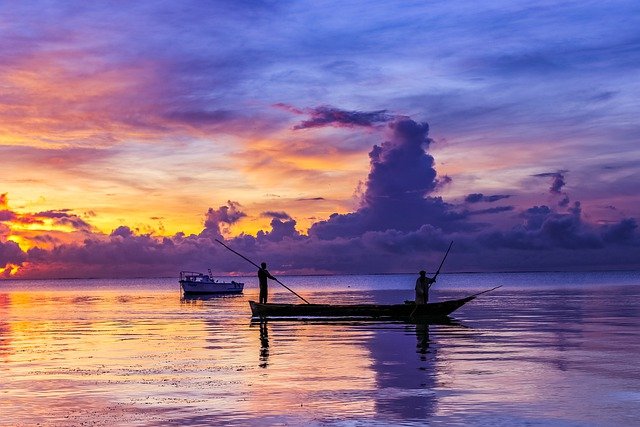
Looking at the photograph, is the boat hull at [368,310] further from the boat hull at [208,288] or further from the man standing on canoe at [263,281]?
the boat hull at [208,288]

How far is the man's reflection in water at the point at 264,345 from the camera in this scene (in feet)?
85.7

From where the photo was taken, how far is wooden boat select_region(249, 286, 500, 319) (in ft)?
156

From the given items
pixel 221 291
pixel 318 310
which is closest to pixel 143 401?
pixel 318 310

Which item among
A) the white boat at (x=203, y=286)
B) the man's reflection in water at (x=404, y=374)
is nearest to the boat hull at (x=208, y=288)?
the white boat at (x=203, y=286)

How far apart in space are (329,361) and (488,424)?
11.1 meters

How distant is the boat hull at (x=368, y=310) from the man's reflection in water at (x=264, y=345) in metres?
3.23

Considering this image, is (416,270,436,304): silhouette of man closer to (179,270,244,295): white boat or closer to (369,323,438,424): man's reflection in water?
(369,323,438,424): man's reflection in water

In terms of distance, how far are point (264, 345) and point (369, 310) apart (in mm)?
17692

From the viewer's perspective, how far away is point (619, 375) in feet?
73.1

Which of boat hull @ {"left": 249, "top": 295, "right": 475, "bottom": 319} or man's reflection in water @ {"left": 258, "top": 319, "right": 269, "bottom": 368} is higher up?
boat hull @ {"left": 249, "top": 295, "right": 475, "bottom": 319}

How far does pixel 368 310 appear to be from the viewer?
49.1 m

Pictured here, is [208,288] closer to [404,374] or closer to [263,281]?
[263,281]

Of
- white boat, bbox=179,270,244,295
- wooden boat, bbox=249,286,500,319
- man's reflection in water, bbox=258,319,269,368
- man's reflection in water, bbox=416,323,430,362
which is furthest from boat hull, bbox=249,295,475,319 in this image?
white boat, bbox=179,270,244,295

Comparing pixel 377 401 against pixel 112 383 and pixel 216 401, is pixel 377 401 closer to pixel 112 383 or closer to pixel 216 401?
pixel 216 401
